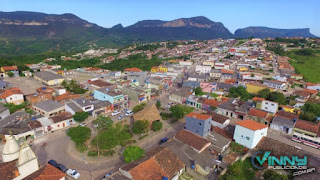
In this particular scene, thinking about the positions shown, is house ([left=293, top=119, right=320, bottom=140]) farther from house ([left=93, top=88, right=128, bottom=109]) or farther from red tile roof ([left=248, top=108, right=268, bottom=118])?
house ([left=93, top=88, right=128, bottom=109])

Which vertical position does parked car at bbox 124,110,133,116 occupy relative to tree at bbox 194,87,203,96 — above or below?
below

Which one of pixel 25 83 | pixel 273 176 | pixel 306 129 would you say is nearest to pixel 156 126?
pixel 273 176

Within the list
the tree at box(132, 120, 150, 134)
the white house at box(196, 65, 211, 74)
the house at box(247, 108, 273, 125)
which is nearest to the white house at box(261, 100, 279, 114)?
the house at box(247, 108, 273, 125)

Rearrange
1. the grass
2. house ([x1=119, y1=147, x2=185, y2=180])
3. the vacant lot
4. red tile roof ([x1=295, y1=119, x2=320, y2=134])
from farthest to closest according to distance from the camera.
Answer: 1. the grass
2. the vacant lot
3. red tile roof ([x1=295, y1=119, x2=320, y2=134])
4. house ([x1=119, y1=147, x2=185, y2=180])

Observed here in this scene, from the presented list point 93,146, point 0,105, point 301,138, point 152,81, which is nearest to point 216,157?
point 301,138

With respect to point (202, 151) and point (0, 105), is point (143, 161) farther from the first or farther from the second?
point (0, 105)
